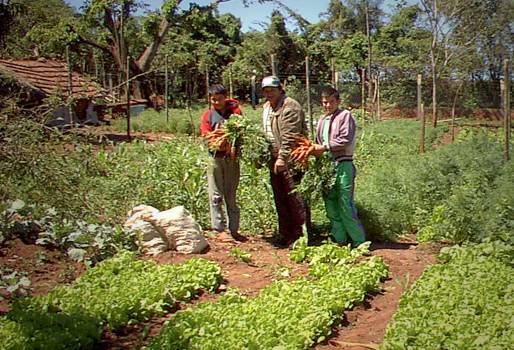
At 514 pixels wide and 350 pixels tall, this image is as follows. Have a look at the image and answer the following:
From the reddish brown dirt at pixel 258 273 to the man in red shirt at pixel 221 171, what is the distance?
0.95 ft

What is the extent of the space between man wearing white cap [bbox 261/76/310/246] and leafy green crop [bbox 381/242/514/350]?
1.84m

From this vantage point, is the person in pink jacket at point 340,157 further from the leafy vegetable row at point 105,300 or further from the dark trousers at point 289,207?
the leafy vegetable row at point 105,300

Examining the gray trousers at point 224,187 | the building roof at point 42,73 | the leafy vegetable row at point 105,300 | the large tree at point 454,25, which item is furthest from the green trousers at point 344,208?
the large tree at point 454,25

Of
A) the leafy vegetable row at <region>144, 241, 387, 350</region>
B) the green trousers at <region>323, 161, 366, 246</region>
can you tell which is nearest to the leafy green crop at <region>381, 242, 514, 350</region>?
the leafy vegetable row at <region>144, 241, 387, 350</region>

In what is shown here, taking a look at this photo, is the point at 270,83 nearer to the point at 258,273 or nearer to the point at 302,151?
the point at 302,151

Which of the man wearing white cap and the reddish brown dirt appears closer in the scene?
the reddish brown dirt

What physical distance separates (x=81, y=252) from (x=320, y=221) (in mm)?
2823

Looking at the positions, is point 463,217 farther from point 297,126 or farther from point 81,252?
point 81,252

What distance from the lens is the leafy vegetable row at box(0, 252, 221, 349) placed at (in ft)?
13.4

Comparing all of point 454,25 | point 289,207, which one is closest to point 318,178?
point 289,207

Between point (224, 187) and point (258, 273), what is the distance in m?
1.30

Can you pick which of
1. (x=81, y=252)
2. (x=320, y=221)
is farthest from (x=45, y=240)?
(x=320, y=221)

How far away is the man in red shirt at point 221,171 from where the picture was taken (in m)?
6.68

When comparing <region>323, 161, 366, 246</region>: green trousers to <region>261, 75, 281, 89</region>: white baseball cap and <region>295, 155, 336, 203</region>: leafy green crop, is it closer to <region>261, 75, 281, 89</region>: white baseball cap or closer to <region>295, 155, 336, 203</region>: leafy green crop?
<region>295, 155, 336, 203</region>: leafy green crop
